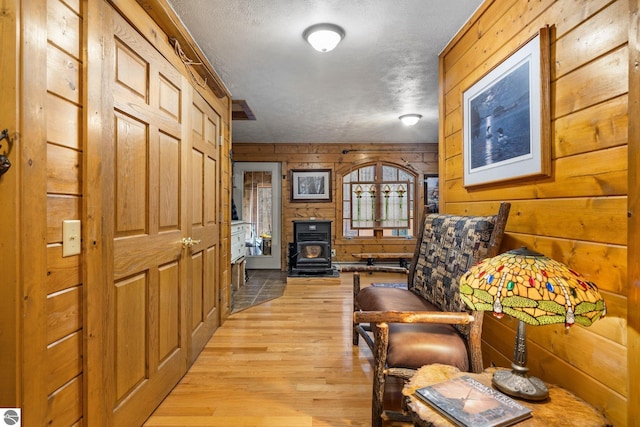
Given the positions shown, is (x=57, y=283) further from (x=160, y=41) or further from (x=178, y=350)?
(x=160, y=41)

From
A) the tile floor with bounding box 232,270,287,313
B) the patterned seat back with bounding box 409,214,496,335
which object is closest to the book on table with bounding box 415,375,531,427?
the patterned seat back with bounding box 409,214,496,335

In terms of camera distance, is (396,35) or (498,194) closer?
(498,194)

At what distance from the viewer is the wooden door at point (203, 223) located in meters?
2.29

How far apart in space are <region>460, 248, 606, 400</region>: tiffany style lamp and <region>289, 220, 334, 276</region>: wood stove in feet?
13.3

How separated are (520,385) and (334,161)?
203 inches

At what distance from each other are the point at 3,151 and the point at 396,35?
2304 millimetres

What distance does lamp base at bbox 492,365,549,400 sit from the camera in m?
1.00

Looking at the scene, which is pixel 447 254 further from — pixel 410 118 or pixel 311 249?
pixel 311 249

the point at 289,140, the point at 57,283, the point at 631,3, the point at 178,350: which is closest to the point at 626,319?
the point at 631,3

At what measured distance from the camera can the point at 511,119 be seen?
5.10 feet

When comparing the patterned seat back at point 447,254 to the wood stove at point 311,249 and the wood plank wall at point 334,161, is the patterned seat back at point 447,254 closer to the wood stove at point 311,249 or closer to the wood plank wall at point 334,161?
the wood stove at point 311,249

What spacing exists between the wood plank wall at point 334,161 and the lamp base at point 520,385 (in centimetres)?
481

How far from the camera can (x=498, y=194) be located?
5.70 feet

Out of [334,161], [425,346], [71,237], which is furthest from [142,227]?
[334,161]
